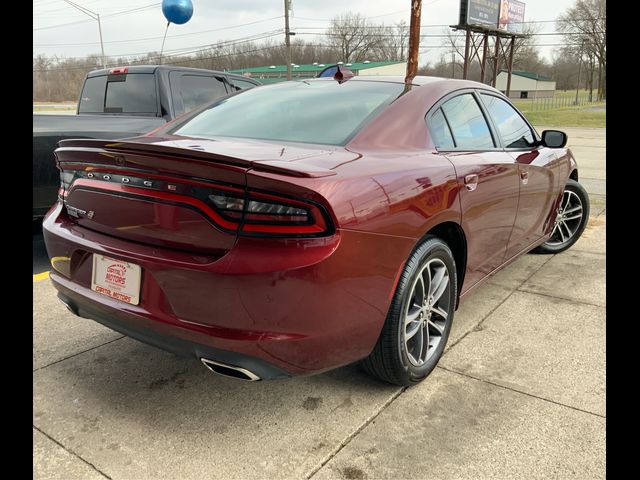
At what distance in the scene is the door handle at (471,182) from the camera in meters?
2.76

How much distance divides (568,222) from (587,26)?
68855 mm

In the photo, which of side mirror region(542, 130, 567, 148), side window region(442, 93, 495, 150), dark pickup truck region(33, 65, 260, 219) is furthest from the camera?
dark pickup truck region(33, 65, 260, 219)

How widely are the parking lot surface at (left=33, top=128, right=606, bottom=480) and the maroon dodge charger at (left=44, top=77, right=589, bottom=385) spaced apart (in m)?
0.28

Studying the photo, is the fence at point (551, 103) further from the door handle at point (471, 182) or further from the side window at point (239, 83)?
the door handle at point (471, 182)

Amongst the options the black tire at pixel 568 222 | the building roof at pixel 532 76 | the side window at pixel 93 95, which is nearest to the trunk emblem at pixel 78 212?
the black tire at pixel 568 222

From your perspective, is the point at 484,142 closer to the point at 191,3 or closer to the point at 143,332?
the point at 143,332

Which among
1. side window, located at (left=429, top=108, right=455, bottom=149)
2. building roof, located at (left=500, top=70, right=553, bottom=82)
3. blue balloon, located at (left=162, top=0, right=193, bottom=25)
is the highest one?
building roof, located at (left=500, top=70, right=553, bottom=82)

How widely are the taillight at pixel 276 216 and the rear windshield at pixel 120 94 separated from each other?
4.38 meters

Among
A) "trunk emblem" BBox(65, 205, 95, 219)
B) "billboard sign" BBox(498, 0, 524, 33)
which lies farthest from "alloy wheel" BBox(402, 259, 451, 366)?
"billboard sign" BBox(498, 0, 524, 33)

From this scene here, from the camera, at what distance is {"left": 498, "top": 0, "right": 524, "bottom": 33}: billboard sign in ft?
107

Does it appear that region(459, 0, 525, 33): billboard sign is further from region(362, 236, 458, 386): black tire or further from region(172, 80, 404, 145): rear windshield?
region(362, 236, 458, 386): black tire

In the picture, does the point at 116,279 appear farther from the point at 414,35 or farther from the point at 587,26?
the point at 587,26

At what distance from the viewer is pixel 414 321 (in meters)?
2.56
